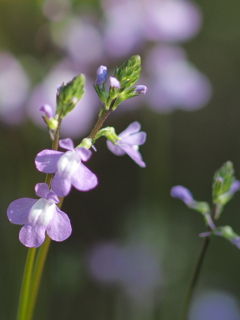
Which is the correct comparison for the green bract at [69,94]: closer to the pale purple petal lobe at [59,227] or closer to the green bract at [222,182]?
the pale purple petal lobe at [59,227]

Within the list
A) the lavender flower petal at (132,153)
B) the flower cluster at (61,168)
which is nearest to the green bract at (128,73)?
the flower cluster at (61,168)

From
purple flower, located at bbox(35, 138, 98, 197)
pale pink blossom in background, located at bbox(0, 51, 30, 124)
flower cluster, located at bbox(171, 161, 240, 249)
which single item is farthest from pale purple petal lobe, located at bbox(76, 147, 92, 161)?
pale pink blossom in background, located at bbox(0, 51, 30, 124)

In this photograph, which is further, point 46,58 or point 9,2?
point 9,2

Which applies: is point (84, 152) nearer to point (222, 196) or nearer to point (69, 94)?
point (69, 94)

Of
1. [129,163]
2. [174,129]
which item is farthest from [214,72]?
[129,163]

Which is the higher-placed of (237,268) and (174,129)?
(174,129)

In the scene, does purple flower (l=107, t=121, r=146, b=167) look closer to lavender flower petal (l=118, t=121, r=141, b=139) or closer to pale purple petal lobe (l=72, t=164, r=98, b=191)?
lavender flower petal (l=118, t=121, r=141, b=139)

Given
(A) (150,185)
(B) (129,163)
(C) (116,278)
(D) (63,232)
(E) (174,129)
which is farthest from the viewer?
(E) (174,129)

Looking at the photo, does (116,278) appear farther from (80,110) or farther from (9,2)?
(9,2)
